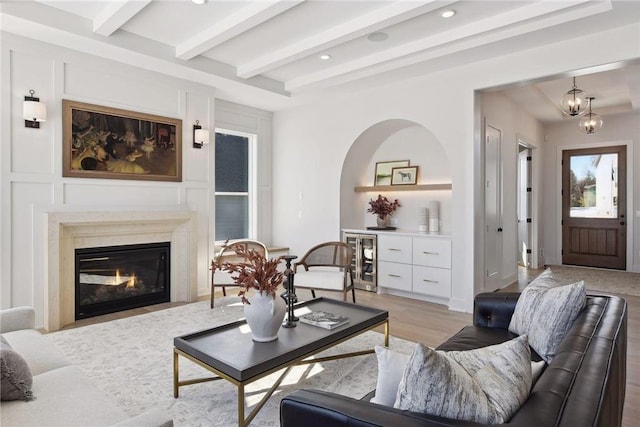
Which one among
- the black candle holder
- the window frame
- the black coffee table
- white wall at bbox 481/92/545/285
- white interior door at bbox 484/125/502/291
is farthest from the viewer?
the window frame

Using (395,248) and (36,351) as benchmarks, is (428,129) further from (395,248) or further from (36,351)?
(36,351)

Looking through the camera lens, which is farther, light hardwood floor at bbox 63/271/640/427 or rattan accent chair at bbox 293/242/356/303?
rattan accent chair at bbox 293/242/356/303

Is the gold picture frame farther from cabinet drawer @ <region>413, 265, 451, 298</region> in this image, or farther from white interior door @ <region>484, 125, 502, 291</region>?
white interior door @ <region>484, 125, 502, 291</region>

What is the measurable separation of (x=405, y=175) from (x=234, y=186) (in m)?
2.64

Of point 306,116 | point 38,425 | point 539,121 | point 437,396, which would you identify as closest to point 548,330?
point 437,396

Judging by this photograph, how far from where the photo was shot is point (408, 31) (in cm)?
366

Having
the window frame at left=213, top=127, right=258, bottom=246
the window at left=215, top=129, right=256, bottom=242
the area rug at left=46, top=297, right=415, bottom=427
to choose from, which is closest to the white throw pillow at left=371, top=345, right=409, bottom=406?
the area rug at left=46, top=297, right=415, bottom=427

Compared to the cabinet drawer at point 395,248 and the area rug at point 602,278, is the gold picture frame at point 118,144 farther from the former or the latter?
the area rug at point 602,278

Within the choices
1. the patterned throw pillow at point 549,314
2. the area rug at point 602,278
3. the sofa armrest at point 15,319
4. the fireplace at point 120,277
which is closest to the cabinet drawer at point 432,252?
the area rug at point 602,278

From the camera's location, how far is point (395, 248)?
4980 mm

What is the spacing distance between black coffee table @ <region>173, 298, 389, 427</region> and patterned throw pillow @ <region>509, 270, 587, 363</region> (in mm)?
1099

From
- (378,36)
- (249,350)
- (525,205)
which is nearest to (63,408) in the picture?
(249,350)

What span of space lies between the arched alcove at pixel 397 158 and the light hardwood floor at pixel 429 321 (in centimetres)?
116

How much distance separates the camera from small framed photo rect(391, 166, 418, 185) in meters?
5.44
